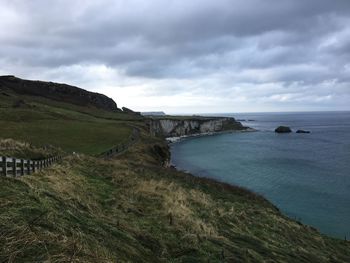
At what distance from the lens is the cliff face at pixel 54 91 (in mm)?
153750

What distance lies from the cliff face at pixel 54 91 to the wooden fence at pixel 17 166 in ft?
459

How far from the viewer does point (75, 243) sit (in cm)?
749

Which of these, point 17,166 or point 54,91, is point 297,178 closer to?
point 17,166

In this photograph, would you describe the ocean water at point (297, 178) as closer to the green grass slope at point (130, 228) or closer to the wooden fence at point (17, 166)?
the green grass slope at point (130, 228)

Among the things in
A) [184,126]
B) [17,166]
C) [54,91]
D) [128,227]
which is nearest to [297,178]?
[17,166]

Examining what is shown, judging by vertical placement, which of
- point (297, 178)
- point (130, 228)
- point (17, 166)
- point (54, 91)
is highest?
point (54, 91)

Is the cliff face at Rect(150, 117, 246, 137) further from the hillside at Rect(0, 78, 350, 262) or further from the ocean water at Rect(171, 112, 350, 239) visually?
the hillside at Rect(0, 78, 350, 262)

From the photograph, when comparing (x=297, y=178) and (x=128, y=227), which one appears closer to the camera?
(x=128, y=227)

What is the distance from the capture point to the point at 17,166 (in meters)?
17.0

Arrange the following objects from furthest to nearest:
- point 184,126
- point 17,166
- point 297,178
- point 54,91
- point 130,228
A: 1. point 184,126
2. point 54,91
3. point 297,178
4. point 17,166
5. point 130,228

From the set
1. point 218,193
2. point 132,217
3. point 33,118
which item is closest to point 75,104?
point 33,118

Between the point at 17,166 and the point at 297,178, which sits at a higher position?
the point at 17,166

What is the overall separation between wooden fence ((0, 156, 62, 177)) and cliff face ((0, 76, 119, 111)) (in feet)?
459

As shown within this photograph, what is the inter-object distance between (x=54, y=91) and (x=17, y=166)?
158842mm
